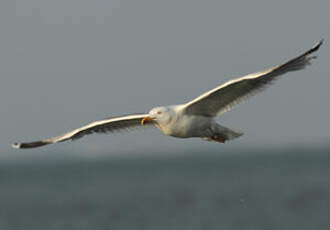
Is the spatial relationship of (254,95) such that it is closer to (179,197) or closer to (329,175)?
(179,197)

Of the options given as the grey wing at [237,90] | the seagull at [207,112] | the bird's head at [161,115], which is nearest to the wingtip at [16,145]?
the seagull at [207,112]

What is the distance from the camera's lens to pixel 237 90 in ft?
62.7

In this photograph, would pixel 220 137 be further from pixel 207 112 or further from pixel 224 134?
pixel 207 112

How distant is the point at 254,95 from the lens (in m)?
19.2

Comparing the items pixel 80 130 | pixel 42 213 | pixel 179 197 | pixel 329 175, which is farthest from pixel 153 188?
pixel 80 130

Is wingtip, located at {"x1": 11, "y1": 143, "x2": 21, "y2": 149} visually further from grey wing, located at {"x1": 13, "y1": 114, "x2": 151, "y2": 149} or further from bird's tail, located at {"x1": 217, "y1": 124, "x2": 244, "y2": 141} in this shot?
bird's tail, located at {"x1": 217, "y1": 124, "x2": 244, "y2": 141}

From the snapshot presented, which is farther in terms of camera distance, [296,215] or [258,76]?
[296,215]

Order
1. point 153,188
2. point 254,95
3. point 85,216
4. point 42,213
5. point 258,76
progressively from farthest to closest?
point 153,188 → point 42,213 → point 85,216 → point 254,95 → point 258,76

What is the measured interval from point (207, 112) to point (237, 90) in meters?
1.04

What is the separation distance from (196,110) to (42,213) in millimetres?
51521

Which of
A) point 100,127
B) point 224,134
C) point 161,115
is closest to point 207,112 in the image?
point 224,134

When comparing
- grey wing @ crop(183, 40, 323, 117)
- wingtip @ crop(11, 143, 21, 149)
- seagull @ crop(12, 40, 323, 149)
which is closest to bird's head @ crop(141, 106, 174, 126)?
seagull @ crop(12, 40, 323, 149)

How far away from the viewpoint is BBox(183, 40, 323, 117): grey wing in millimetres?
17798

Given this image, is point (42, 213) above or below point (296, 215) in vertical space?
above
